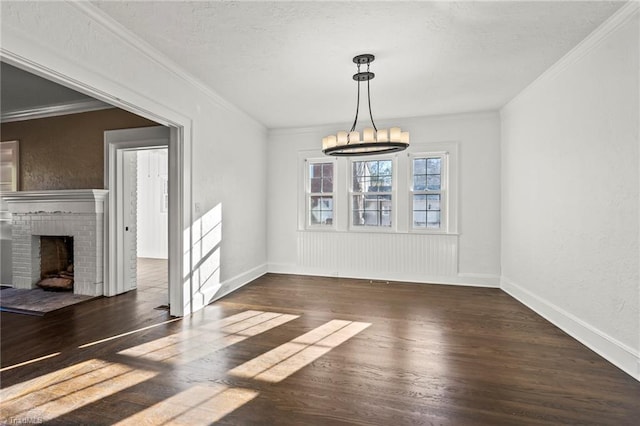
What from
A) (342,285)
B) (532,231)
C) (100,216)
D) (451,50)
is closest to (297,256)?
(342,285)

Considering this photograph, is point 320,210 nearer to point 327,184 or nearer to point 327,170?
point 327,184

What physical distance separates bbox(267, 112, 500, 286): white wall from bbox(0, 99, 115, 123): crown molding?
2.64 metres

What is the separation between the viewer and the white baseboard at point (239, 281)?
423cm

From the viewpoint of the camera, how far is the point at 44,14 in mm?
1956

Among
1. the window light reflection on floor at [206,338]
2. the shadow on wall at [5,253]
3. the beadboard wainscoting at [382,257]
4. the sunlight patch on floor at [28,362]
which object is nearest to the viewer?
the sunlight patch on floor at [28,362]

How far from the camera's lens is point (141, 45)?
2691 millimetres

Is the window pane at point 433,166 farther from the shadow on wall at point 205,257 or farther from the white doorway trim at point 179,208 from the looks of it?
the white doorway trim at point 179,208

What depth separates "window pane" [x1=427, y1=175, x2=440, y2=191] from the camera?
5.05 m

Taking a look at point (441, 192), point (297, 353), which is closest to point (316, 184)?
point (441, 192)

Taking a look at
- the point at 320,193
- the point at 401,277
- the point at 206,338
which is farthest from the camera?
the point at 320,193

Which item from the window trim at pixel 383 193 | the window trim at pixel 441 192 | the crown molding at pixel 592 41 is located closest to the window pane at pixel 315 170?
the window trim at pixel 383 193

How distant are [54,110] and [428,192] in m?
5.67

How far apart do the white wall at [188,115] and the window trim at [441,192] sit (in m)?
2.56

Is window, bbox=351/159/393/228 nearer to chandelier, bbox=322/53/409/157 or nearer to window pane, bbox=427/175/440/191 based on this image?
window pane, bbox=427/175/440/191
